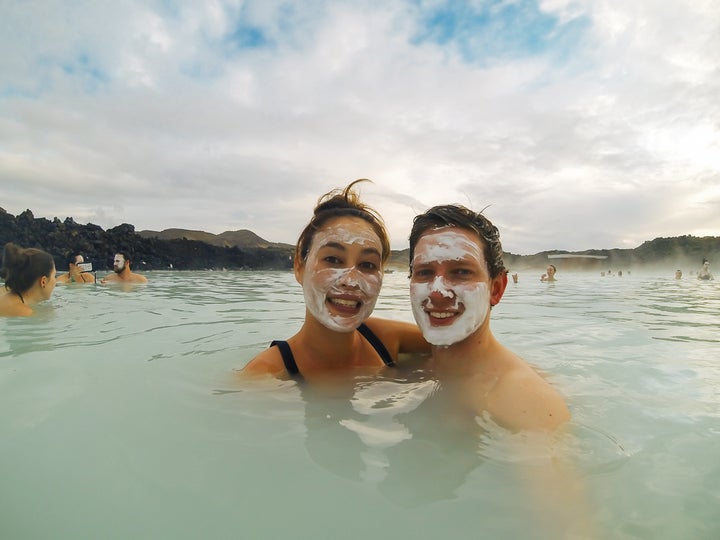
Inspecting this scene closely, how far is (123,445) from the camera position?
98.7 inches

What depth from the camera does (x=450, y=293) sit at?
314 centimetres

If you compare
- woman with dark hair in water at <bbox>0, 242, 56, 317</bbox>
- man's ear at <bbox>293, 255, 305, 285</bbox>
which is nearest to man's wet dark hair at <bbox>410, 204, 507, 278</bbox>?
man's ear at <bbox>293, 255, 305, 285</bbox>

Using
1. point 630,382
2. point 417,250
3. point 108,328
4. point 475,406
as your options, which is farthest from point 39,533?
point 108,328

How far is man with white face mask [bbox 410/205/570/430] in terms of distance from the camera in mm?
3021

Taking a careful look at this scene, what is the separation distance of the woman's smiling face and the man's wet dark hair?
1.46 ft

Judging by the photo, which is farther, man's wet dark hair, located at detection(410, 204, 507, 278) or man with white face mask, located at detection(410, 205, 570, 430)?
man's wet dark hair, located at detection(410, 204, 507, 278)

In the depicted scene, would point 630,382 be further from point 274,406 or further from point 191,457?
point 191,457

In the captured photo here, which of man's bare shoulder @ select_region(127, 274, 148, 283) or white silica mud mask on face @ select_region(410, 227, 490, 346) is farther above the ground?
white silica mud mask on face @ select_region(410, 227, 490, 346)

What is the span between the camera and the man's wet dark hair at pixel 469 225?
11.0 ft

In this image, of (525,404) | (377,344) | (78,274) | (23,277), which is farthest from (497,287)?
(78,274)

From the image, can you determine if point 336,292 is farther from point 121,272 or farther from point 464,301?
point 121,272

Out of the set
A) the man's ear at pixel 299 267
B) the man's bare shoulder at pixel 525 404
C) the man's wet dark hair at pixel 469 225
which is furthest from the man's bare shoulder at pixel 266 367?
the man's bare shoulder at pixel 525 404

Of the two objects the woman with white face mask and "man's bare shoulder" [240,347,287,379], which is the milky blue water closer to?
"man's bare shoulder" [240,347,287,379]

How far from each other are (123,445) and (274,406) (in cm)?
104
